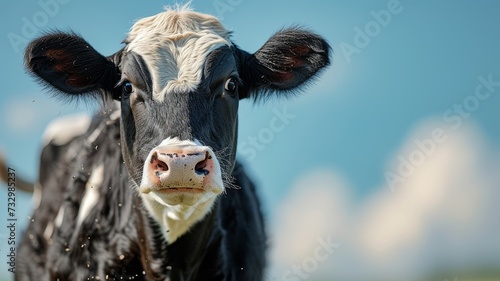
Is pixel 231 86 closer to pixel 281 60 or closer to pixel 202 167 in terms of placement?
pixel 281 60

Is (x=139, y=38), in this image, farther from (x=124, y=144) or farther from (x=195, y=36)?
(x=124, y=144)

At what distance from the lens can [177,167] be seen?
15.3ft

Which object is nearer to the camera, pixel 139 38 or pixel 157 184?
pixel 157 184

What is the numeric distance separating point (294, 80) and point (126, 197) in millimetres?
1566

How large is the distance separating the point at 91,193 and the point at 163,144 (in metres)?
1.73

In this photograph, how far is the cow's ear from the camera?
6.27 meters

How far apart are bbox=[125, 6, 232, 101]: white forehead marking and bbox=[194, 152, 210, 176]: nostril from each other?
0.73m

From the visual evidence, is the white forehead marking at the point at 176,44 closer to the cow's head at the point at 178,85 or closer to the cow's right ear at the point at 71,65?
the cow's head at the point at 178,85

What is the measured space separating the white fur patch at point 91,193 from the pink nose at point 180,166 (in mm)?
1616

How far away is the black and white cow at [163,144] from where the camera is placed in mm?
5281

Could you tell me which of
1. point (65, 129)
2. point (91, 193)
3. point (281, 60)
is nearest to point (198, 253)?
point (91, 193)

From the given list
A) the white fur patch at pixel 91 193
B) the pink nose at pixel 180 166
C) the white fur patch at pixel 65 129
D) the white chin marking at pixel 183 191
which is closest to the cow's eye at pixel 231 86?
the white chin marking at pixel 183 191

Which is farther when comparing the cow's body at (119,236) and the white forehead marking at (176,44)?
the cow's body at (119,236)

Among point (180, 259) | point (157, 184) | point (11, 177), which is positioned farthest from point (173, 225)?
point (11, 177)
